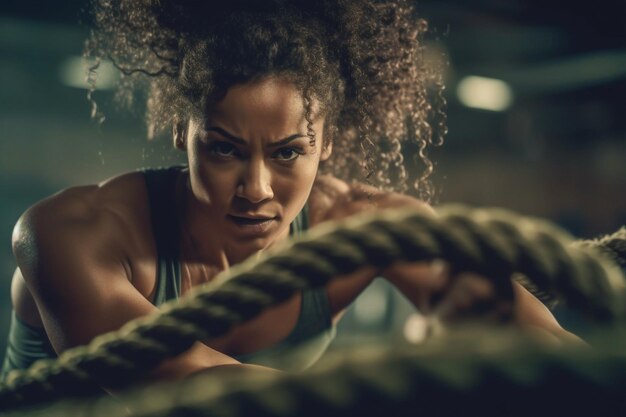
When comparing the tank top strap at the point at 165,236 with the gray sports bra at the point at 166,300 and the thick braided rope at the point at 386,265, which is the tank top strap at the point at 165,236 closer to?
the gray sports bra at the point at 166,300

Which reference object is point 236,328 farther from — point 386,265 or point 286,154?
point 386,265

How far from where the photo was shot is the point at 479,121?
14.1 ft

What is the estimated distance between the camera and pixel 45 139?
12.4ft

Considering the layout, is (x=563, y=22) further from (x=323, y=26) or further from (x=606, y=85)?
(x=323, y=26)

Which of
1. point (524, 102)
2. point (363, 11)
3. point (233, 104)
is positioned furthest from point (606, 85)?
point (233, 104)

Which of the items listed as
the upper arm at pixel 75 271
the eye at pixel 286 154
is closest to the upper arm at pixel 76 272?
the upper arm at pixel 75 271

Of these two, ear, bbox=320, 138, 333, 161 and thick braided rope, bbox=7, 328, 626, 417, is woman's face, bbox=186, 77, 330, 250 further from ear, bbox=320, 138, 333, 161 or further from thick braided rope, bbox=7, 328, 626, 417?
thick braided rope, bbox=7, 328, 626, 417

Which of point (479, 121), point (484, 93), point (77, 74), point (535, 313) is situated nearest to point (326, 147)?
point (535, 313)

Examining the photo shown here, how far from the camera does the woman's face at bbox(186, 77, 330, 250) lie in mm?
661

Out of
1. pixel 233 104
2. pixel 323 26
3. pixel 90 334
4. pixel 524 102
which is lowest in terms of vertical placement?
pixel 90 334

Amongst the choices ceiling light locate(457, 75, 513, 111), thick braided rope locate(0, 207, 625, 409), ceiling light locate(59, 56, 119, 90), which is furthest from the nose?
ceiling light locate(457, 75, 513, 111)

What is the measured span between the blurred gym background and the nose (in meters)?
2.27

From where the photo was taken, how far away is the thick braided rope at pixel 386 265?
0.76 feet

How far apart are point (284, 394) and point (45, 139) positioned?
405 cm
